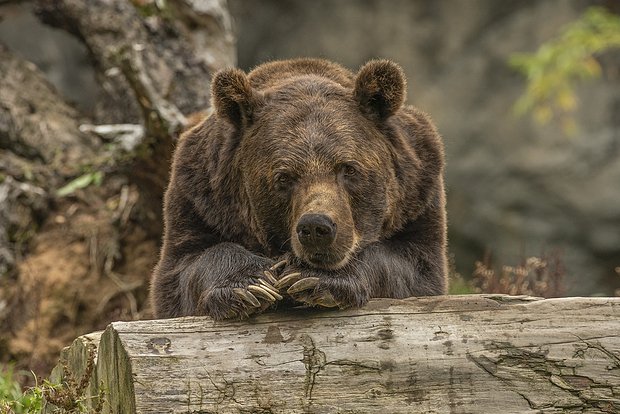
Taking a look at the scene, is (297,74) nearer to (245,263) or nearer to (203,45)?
(245,263)

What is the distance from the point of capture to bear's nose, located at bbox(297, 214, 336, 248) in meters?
4.34

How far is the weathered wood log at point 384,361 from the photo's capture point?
4020 mm

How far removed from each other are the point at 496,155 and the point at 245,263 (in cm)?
1026

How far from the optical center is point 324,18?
1498 centimetres

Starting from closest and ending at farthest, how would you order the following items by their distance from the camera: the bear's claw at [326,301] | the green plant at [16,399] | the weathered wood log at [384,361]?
the weathered wood log at [384,361] → the bear's claw at [326,301] → the green plant at [16,399]

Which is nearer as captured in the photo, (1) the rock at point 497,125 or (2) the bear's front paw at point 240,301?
(2) the bear's front paw at point 240,301

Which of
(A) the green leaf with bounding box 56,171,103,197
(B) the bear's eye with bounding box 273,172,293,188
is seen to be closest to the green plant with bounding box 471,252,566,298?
(B) the bear's eye with bounding box 273,172,293,188

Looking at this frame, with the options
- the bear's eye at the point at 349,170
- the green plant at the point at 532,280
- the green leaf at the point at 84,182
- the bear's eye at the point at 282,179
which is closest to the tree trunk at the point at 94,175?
the green leaf at the point at 84,182

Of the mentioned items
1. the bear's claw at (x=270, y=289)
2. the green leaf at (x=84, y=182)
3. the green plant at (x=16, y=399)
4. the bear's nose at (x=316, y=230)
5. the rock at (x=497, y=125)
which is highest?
the rock at (x=497, y=125)

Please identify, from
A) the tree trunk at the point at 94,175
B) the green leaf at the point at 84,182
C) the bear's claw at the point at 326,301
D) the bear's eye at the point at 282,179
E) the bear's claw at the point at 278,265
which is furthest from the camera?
the green leaf at the point at 84,182

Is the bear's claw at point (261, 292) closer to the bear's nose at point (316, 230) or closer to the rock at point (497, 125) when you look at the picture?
the bear's nose at point (316, 230)

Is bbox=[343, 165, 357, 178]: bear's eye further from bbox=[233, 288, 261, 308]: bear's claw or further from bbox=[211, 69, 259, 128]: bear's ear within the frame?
bbox=[233, 288, 261, 308]: bear's claw

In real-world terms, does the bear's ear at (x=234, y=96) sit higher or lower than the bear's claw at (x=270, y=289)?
higher

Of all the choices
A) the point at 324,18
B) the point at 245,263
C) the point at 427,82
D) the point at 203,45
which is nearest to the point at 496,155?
the point at 427,82
